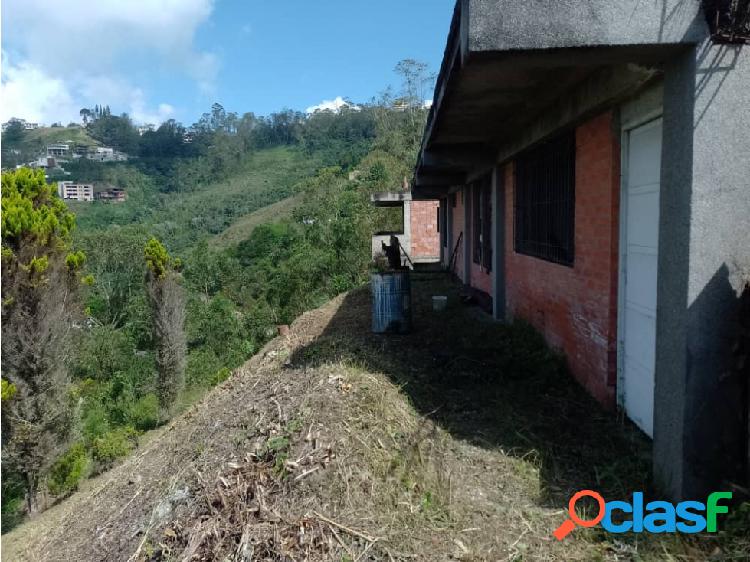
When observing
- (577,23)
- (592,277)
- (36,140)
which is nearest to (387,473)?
(592,277)

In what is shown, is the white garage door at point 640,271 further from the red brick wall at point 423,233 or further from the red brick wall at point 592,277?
the red brick wall at point 423,233

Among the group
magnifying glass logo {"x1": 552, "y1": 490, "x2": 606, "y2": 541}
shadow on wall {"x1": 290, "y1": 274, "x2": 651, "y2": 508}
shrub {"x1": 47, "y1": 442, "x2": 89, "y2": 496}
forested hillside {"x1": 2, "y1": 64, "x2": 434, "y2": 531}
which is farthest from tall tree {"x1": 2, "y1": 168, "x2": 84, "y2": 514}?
magnifying glass logo {"x1": 552, "y1": 490, "x2": 606, "y2": 541}

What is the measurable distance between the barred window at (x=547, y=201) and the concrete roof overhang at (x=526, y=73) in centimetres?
28

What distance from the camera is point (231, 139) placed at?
95.1 meters

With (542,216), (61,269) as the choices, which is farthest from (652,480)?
(61,269)

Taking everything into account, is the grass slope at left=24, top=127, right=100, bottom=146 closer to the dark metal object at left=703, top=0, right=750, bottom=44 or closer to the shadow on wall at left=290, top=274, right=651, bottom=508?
the shadow on wall at left=290, top=274, right=651, bottom=508

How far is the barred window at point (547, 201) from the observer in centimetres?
600

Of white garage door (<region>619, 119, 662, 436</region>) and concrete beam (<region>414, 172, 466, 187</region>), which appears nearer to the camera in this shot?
white garage door (<region>619, 119, 662, 436</region>)

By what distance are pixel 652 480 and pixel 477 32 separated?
303 centimetres

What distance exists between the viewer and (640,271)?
4.29 meters

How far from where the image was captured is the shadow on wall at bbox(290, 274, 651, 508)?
394cm

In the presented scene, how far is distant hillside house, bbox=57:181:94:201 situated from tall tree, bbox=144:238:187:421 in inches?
2191

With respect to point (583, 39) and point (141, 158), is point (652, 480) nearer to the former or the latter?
point (583, 39)

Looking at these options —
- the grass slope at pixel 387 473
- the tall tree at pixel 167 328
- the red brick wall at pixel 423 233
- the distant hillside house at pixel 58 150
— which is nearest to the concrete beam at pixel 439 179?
the grass slope at pixel 387 473
